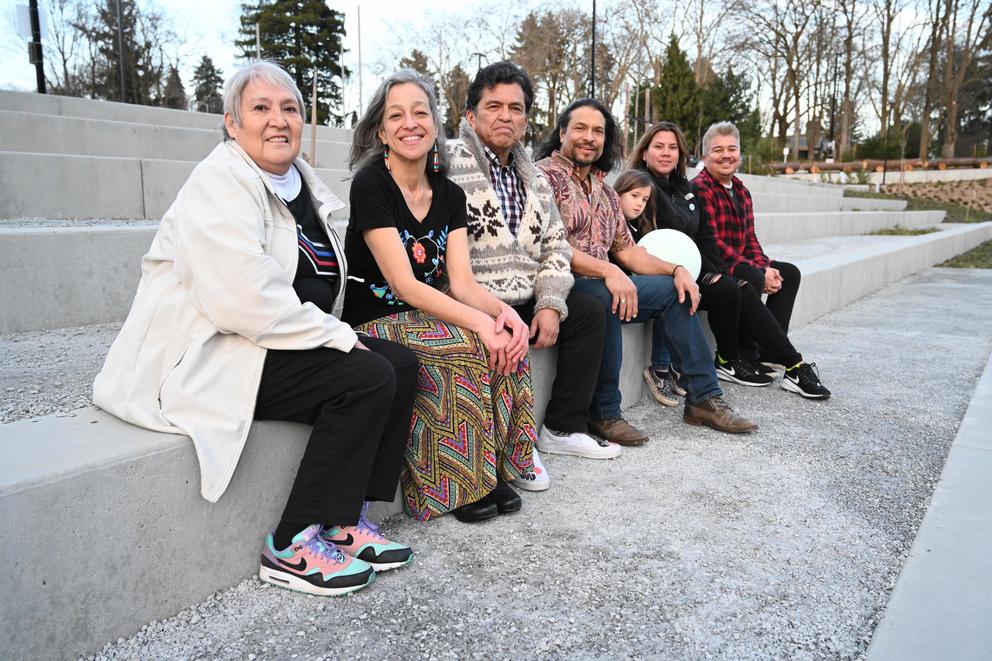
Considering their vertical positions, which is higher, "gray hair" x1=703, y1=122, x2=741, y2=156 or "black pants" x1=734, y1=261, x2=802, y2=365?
"gray hair" x1=703, y1=122, x2=741, y2=156

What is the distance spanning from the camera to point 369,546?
6.34 feet

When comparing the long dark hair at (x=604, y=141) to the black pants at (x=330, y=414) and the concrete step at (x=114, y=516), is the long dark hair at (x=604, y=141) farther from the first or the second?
the concrete step at (x=114, y=516)

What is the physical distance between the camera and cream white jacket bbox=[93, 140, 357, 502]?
5.50ft

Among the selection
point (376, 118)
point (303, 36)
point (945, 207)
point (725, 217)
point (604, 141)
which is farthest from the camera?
point (303, 36)

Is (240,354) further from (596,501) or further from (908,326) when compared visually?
(908,326)

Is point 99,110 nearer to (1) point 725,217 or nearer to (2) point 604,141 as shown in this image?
(2) point 604,141

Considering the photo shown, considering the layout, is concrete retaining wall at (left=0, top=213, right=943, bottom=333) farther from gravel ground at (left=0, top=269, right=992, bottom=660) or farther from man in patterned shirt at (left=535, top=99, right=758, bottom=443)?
man in patterned shirt at (left=535, top=99, right=758, bottom=443)

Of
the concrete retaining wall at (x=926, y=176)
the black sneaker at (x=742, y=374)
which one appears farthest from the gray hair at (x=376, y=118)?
the concrete retaining wall at (x=926, y=176)

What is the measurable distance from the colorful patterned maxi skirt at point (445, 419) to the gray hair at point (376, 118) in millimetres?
568

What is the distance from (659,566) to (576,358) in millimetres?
1000

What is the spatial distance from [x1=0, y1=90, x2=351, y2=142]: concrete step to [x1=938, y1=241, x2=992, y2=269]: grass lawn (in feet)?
30.4

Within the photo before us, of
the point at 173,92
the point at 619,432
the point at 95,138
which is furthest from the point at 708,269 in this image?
the point at 173,92

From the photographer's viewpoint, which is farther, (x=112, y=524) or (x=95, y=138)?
(x=95, y=138)

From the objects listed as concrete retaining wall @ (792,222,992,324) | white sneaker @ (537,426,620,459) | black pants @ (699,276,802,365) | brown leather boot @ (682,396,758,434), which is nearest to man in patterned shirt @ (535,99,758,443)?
brown leather boot @ (682,396,758,434)
